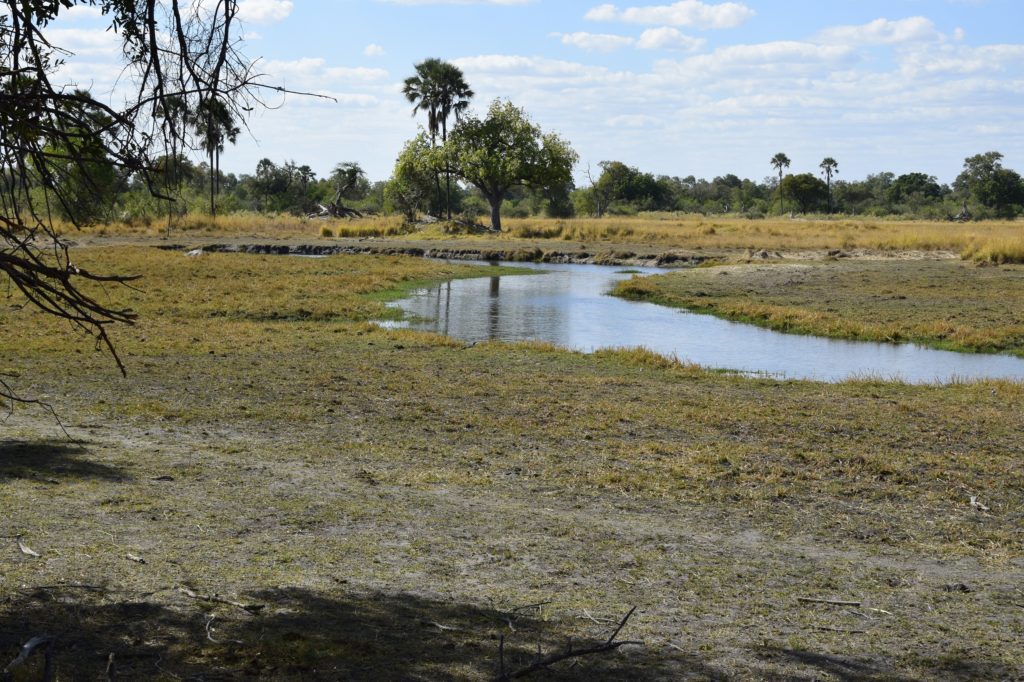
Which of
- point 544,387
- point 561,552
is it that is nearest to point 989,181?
point 544,387

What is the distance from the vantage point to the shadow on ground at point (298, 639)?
5.11 meters

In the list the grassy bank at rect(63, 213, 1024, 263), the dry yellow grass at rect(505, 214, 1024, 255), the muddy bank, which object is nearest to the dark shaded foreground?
the dry yellow grass at rect(505, 214, 1024, 255)

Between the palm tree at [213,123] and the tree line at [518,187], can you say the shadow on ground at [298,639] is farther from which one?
the tree line at [518,187]

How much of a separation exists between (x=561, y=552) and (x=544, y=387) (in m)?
7.93

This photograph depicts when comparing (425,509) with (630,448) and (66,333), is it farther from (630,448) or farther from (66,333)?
(66,333)

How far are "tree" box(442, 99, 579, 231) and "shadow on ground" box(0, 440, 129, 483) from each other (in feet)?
223

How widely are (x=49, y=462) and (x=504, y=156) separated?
70899mm

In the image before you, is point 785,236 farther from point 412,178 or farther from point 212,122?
point 212,122

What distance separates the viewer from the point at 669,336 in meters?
25.6

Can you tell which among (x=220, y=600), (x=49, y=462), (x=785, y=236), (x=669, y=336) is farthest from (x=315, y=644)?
(x=785, y=236)

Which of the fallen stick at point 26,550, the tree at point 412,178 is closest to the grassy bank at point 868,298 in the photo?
the fallen stick at point 26,550

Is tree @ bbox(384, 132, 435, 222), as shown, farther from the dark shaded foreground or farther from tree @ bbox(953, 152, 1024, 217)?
the dark shaded foreground

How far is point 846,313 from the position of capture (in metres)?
29.1

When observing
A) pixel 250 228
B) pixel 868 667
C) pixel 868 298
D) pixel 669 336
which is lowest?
pixel 669 336
